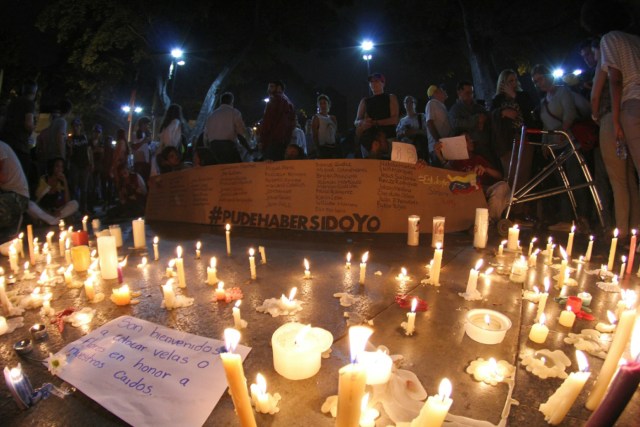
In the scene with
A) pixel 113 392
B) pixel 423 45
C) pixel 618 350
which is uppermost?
pixel 423 45

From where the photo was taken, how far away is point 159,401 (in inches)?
73.4

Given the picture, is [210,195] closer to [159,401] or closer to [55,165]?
[55,165]

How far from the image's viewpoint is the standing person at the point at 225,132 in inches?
292

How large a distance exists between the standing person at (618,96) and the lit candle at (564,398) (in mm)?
3781

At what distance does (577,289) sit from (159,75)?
16.1 m

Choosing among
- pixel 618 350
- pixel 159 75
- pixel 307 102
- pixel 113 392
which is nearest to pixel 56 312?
pixel 113 392

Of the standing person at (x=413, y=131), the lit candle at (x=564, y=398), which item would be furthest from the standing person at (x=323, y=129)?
the lit candle at (x=564, y=398)

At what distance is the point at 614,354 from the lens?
5.38 ft

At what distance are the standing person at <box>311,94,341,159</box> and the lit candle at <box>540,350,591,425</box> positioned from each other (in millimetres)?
6789

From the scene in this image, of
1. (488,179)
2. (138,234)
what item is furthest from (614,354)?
(138,234)

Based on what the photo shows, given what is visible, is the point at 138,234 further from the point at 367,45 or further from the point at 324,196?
the point at 367,45

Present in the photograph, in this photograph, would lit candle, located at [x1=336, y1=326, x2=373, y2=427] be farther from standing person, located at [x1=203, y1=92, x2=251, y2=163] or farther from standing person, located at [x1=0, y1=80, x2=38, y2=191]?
standing person, located at [x1=0, y1=80, x2=38, y2=191]

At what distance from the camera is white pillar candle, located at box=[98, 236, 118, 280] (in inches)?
143

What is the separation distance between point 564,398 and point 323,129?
6.91 metres
